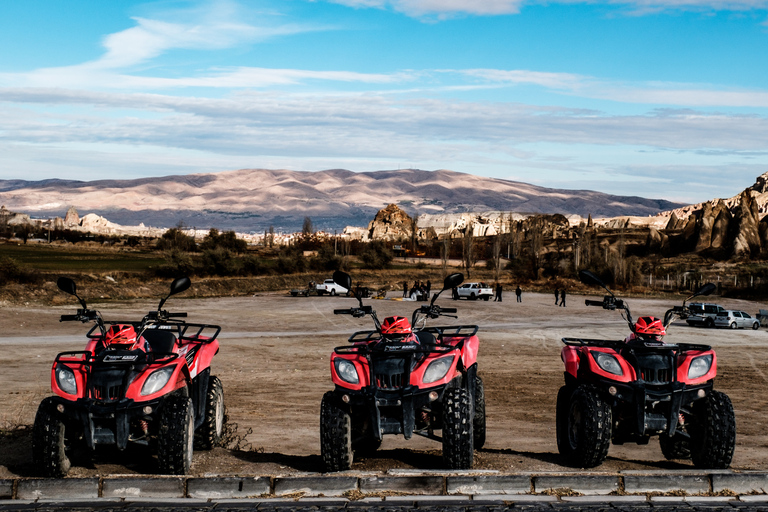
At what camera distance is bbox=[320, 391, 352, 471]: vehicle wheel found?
31.0ft

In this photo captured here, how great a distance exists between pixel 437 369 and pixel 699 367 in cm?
302

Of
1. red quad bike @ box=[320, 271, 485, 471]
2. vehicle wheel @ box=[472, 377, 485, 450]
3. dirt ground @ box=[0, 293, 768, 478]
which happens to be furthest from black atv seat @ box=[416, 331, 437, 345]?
dirt ground @ box=[0, 293, 768, 478]

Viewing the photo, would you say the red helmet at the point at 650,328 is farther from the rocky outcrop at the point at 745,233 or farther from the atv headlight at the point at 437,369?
the rocky outcrop at the point at 745,233

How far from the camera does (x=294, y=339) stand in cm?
3622

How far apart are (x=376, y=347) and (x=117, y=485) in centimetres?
315

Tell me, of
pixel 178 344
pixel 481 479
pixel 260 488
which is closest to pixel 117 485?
pixel 260 488

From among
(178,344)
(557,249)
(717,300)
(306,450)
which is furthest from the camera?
(557,249)

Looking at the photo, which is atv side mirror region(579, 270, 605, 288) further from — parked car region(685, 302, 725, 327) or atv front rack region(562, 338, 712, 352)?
parked car region(685, 302, 725, 327)

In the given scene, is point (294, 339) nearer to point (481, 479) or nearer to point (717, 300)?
point (481, 479)

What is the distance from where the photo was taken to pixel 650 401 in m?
9.64

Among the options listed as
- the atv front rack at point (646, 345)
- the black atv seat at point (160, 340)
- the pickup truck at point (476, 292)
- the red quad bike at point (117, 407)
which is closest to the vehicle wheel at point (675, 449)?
the atv front rack at point (646, 345)

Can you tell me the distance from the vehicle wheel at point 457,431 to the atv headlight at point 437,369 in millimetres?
257

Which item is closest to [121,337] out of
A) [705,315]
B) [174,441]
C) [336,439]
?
[174,441]

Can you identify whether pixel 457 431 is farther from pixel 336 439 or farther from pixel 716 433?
pixel 716 433
